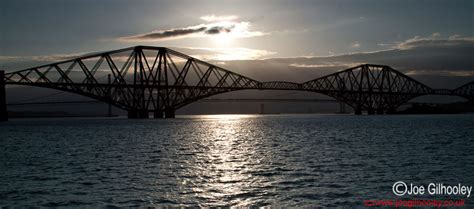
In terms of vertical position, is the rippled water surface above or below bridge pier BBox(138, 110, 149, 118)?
above

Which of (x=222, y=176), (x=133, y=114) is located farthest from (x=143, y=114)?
(x=222, y=176)

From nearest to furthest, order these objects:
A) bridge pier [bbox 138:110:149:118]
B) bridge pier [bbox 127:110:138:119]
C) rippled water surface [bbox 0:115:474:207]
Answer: rippled water surface [bbox 0:115:474:207], bridge pier [bbox 127:110:138:119], bridge pier [bbox 138:110:149:118]

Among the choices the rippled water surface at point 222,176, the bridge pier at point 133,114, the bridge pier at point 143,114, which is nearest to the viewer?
the rippled water surface at point 222,176

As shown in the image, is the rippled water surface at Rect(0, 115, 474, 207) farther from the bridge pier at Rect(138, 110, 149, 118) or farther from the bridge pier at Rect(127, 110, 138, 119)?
the bridge pier at Rect(138, 110, 149, 118)

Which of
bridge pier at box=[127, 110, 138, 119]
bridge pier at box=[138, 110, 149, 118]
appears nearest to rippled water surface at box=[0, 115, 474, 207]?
bridge pier at box=[127, 110, 138, 119]

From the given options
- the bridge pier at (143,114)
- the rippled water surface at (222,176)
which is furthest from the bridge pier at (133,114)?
the rippled water surface at (222,176)

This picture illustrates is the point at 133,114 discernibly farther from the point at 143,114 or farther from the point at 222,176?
the point at 222,176

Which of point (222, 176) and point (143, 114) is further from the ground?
point (222, 176)

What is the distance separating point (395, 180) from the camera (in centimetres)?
2095

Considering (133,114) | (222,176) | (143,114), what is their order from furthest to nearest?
(143,114) → (133,114) → (222,176)

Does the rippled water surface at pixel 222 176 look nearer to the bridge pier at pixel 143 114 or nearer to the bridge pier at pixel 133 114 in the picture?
the bridge pier at pixel 133 114

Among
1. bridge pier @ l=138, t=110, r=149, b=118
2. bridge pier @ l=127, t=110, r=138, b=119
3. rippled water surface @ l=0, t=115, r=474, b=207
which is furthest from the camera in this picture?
bridge pier @ l=138, t=110, r=149, b=118

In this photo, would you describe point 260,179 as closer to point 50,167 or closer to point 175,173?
point 175,173

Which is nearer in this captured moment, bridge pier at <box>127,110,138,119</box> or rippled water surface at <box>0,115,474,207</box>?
rippled water surface at <box>0,115,474,207</box>
